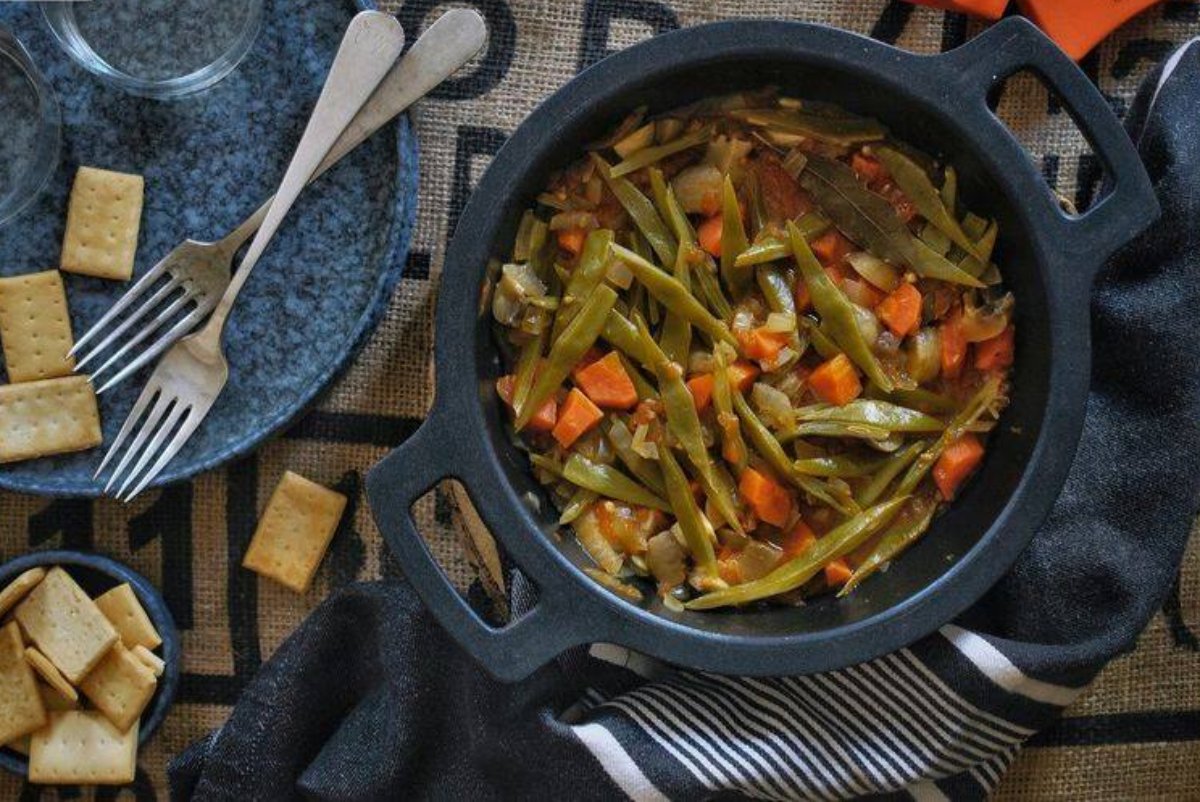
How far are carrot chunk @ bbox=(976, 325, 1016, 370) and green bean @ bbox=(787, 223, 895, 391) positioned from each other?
0.46 ft

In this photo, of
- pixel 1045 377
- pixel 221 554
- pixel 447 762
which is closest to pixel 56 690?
pixel 221 554

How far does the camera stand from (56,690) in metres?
2.38

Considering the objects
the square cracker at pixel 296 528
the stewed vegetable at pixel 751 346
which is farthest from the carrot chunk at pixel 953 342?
the square cracker at pixel 296 528

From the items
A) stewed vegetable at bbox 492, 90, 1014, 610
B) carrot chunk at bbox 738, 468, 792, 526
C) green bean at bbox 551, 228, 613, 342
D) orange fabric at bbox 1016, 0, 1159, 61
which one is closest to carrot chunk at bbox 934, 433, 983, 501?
stewed vegetable at bbox 492, 90, 1014, 610

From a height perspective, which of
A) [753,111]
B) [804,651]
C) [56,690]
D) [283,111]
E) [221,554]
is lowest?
[56,690]

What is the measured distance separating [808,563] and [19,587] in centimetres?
125

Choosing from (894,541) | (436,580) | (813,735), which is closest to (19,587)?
(436,580)

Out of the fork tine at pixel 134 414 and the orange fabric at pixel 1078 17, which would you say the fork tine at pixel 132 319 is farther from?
the orange fabric at pixel 1078 17

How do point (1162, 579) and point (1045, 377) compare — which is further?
point (1162, 579)

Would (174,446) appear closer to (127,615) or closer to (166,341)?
(166,341)

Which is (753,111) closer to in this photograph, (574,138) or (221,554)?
(574,138)

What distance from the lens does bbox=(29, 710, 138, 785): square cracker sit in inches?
93.2

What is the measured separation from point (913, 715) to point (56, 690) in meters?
1.37

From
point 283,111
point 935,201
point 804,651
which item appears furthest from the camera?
point 283,111
